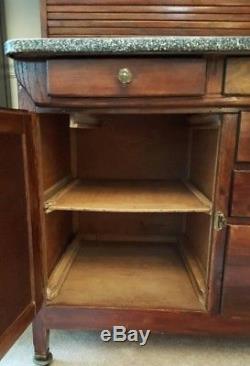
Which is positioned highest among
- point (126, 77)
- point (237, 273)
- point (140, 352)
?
point (126, 77)

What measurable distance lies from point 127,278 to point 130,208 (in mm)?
293

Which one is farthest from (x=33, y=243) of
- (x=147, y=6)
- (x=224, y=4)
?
(x=224, y=4)

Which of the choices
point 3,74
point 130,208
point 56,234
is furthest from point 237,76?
point 3,74

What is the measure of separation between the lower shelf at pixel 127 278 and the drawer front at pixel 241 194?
29cm

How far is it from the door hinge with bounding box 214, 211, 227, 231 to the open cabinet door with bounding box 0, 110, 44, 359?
45 cm

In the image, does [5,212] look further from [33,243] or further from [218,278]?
[218,278]

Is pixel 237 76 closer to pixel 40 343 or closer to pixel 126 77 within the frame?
pixel 126 77

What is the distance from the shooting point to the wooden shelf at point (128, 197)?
756 mm

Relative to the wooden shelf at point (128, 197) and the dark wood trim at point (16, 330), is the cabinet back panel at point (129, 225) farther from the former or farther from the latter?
the dark wood trim at point (16, 330)

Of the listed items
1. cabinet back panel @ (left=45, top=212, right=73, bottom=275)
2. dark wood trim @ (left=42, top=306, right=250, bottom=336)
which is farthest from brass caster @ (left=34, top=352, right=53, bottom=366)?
cabinet back panel @ (left=45, top=212, right=73, bottom=275)

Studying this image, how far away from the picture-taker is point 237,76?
0.63 meters

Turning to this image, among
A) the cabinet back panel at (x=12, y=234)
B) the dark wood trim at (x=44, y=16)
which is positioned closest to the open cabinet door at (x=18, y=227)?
the cabinet back panel at (x=12, y=234)

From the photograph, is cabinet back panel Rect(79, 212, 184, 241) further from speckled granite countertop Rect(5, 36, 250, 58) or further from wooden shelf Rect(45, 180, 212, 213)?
speckled granite countertop Rect(5, 36, 250, 58)

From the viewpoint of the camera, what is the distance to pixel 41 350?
2.63ft
